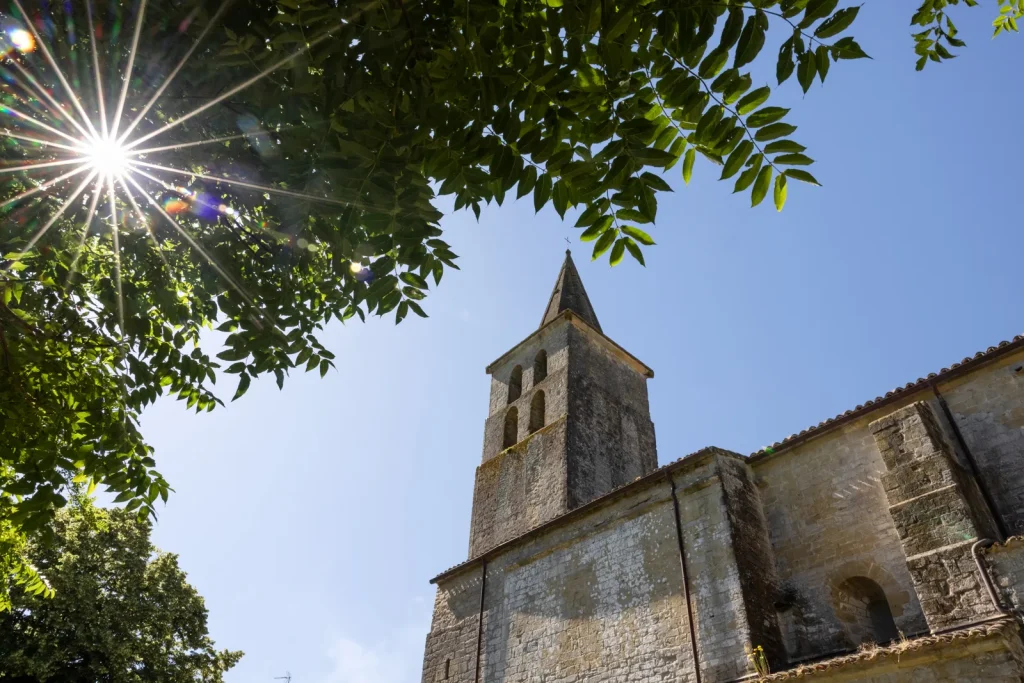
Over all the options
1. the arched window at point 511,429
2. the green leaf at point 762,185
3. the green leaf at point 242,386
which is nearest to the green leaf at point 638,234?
the green leaf at point 762,185

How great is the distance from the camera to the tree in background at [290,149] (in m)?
3.03

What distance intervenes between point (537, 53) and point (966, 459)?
10.6 meters

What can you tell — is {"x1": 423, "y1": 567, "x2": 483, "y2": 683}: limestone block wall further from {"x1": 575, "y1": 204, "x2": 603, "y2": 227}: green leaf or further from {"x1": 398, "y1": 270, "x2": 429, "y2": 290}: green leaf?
{"x1": 575, "y1": 204, "x2": 603, "y2": 227}: green leaf

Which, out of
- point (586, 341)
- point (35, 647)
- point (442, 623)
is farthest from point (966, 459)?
point (35, 647)

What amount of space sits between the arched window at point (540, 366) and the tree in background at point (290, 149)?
1815 centimetres

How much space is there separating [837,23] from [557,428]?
58.5ft

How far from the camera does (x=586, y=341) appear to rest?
23.3m

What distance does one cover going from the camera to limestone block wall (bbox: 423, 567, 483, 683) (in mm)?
14617

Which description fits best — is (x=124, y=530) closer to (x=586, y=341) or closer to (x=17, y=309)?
(x=586, y=341)

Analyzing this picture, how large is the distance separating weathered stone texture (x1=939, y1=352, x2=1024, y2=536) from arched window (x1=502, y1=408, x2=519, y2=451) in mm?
13573

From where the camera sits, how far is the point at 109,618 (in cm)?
1766

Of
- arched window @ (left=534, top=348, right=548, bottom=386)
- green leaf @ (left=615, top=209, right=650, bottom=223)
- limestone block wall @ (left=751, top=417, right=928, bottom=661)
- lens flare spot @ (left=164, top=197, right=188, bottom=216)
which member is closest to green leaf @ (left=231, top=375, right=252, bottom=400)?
lens flare spot @ (left=164, top=197, right=188, bottom=216)

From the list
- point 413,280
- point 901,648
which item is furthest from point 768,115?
point 901,648

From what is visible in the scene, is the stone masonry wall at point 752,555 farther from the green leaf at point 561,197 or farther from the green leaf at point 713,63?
the green leaf at point 713,63
